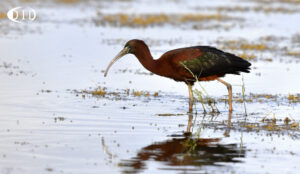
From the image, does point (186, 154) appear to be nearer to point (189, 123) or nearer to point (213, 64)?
point (189, 123)

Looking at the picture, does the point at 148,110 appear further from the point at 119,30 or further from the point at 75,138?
the point at 119,30

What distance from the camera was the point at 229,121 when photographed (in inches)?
472

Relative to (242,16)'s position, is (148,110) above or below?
below

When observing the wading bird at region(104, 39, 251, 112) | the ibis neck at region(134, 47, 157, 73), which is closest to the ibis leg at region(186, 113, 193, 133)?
the wading bird at region(104, 39, 251, 112)

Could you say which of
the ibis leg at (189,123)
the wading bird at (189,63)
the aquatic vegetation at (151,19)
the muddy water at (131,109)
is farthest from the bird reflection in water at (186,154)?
the aquatic vegetation at (151,19)

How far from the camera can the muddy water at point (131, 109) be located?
29.8 feet

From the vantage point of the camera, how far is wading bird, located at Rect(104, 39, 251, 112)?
1248cm

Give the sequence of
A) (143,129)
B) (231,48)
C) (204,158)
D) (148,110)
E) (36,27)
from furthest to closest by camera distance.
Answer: (36,27) < (231,48) < (148,110) < (143,129) < (204,158)

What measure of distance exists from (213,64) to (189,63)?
53cm

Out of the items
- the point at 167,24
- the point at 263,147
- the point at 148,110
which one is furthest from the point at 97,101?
the point at 167,24

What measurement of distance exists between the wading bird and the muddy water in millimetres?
465

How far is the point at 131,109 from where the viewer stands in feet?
42.2

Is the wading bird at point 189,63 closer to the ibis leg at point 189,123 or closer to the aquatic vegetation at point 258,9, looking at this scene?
the ibis leg at point 189,123

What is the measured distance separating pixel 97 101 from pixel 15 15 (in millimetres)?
19204
